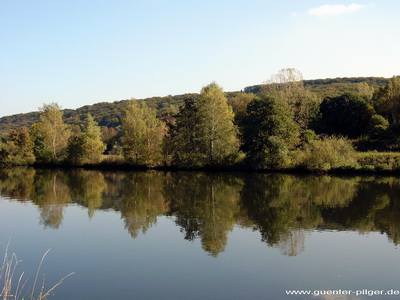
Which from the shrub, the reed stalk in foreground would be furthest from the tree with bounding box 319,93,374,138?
the reed stalk in foreground

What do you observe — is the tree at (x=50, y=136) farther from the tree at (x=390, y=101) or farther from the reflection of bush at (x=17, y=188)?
the tree at (x=390, y=101)

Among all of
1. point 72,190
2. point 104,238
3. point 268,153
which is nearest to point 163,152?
point 268,153

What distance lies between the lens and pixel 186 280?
1100 cm

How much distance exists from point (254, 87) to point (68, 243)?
120 metres

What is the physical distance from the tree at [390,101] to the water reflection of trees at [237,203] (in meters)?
21.5

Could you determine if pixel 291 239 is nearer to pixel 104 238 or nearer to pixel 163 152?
pixel 104 238

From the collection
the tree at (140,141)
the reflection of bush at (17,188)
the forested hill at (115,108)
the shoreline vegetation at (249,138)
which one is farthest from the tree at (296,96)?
the forested hill at (115,108)

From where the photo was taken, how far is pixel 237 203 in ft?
74.6

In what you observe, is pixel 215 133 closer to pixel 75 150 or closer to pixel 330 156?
pixel 330 156

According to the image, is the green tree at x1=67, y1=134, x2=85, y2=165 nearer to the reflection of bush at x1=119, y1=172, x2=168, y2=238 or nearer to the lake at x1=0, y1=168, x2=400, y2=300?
the reflection of bush at x1=119, y1=172, x2=168, y2=238

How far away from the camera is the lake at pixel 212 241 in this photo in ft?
34.5

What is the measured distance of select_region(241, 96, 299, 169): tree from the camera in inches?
1558

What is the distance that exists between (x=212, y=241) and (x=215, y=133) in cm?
3033

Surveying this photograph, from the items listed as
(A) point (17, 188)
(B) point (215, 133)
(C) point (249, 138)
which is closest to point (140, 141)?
(B) point (215, 133)
